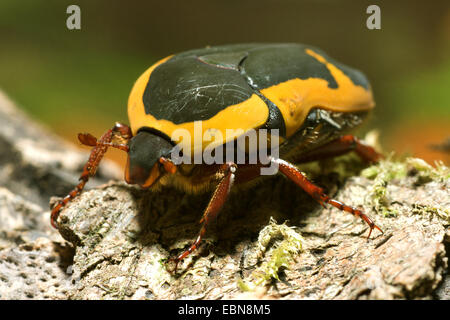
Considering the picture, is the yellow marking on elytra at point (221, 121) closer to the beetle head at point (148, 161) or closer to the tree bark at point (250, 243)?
the beetle head at point (148, 161)

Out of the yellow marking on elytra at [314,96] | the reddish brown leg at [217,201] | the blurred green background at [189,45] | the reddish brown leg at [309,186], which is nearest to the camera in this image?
the reddish brown leg at [217,201]

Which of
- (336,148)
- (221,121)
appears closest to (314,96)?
(336,148)

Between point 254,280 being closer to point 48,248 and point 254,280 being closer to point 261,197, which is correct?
point 261,197

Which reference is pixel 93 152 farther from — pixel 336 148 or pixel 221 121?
pixel 336 148

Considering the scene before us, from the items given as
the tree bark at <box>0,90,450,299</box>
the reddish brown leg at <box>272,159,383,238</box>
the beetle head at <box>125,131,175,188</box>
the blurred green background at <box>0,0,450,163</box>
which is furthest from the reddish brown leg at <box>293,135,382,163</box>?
the blurred green background at <box>0,0,450,163</box>

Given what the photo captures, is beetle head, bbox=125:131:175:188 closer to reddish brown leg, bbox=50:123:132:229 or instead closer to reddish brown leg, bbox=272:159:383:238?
reddish brown leg, bbox=50:123:132:229

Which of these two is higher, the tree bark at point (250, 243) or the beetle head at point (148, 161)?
the beetle head at point (148, 161)

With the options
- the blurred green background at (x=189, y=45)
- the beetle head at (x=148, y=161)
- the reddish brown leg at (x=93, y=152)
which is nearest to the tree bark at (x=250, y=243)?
the reddish brown leg at (x=93, y=152)
